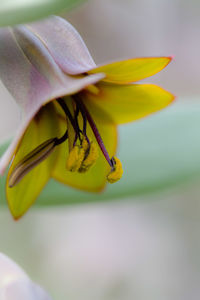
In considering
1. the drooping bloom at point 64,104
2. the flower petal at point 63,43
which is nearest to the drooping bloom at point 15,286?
the drooping bloom at point 64,104

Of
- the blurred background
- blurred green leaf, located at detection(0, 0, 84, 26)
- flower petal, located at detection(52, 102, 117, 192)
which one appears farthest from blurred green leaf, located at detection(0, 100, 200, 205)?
the blurred background

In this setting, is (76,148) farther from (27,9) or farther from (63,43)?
(27,9)

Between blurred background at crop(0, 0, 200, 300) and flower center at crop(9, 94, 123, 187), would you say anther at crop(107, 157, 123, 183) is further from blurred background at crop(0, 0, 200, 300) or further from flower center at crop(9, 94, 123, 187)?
blurred background at crop(0, 0, 200, 300)

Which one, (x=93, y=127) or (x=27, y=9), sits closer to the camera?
(x=27, y=9)

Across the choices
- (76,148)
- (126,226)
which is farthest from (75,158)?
(126,226)

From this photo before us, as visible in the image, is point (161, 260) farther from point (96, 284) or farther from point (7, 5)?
point (7, 5)

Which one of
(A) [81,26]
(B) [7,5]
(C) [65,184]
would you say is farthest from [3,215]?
(B) [7,5]
